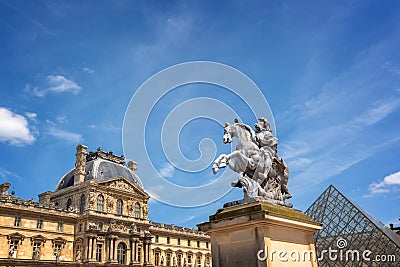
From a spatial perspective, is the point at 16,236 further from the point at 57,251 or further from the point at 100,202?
the point at 100,202

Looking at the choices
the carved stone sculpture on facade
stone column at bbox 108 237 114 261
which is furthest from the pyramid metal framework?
the carved stone sculpture on facade

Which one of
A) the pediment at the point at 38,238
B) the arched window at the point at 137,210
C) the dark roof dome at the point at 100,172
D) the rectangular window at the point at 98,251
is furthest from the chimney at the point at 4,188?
the arched window at the point at 137,210

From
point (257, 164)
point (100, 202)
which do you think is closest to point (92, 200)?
point (100, 202)

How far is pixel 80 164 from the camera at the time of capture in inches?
2100

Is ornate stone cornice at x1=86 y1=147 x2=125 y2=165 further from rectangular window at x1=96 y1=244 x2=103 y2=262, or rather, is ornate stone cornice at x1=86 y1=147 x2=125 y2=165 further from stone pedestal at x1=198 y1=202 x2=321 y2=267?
stone pedestal at x1=198 y1=202 x2=321 y2=267

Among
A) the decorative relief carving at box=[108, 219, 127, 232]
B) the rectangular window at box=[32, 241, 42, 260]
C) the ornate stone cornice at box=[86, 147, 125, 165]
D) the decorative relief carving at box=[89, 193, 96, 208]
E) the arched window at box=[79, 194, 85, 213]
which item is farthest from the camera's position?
the ornate stone cornice at box=[86, 147, 125, 165]

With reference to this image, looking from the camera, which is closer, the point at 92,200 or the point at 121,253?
the point at 92,200

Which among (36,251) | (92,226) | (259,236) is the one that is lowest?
(259,236)

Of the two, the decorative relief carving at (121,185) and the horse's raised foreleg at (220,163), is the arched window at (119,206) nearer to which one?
the decorative relief carving at (121,185)

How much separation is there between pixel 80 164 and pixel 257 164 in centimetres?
5009

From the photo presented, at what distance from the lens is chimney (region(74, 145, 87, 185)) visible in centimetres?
5237

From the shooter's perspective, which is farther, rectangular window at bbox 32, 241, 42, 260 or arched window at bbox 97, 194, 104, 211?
arched window at bbox 97, 194, 104, 211

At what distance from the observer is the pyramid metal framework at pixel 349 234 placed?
1912 inches

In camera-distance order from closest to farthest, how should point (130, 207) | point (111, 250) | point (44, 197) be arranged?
point (111, 250)
point (130, 207)
point (44, 197)
